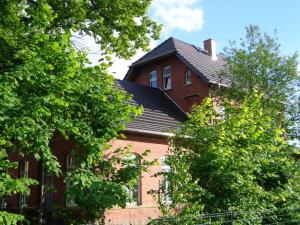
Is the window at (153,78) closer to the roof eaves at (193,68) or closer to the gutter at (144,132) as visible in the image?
the roof eaves at (193,68)

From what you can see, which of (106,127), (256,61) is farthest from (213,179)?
(256,61)

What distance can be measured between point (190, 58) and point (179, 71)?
1.06m

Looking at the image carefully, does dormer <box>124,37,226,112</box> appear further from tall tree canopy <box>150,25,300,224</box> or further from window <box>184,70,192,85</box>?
tall tree canopy <box>150,25,300,224</box>

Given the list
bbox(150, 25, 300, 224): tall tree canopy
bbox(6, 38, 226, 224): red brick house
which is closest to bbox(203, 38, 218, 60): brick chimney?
bbox(6, 38, 226, 224): red brick house

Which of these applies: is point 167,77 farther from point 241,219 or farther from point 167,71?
point 241,219

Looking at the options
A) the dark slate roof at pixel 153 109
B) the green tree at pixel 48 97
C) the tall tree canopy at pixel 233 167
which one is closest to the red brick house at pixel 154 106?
the dark slate roof at pixel 153 109

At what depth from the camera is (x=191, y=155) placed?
37.0 feet

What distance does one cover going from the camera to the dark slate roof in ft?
64.2

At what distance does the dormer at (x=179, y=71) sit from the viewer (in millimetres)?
24781

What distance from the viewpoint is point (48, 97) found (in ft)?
25.3

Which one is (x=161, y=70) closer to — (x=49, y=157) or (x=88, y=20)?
(x=88, y=20)

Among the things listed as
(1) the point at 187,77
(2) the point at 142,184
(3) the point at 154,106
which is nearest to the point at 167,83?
(1) the point at 187,77

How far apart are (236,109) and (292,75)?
364 inches

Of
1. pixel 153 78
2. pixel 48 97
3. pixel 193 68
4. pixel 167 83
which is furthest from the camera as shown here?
pixel 153 78
